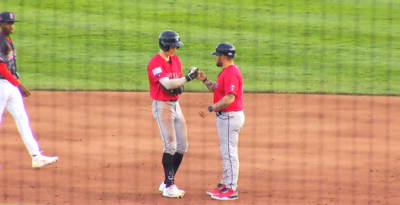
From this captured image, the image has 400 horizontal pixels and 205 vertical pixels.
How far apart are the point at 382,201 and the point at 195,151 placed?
2.72 metres

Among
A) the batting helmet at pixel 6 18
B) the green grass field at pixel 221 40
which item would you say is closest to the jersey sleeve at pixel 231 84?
the batting helmet at pixel 6 18

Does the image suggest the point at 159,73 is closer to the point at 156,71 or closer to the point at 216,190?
the point at 156,71

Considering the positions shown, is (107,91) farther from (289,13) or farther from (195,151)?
(289,13)

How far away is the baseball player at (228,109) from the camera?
24.3 ft

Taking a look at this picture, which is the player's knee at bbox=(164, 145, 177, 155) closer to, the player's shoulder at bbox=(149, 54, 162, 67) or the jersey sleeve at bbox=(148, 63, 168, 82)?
the jersey sleeve at bbox=(148, 63, 168, 82)

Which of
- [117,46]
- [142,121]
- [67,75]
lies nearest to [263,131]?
[142,121]

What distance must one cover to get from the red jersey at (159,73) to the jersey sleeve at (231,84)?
595 millimetres

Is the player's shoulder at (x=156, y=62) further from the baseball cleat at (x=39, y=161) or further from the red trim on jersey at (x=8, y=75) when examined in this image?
the baseball cleat at (x=39, y=161)

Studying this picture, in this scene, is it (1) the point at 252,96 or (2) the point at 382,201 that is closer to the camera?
(2) the point at 382,201

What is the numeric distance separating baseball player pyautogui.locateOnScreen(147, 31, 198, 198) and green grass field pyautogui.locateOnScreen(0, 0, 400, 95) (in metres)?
4.99

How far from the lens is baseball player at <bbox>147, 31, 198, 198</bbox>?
7535mm

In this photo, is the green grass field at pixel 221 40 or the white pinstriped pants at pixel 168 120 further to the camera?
the green grass field at pixel 221 40

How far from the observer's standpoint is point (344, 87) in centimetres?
1292

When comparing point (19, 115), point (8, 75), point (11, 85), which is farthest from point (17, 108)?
point (8, 75)
